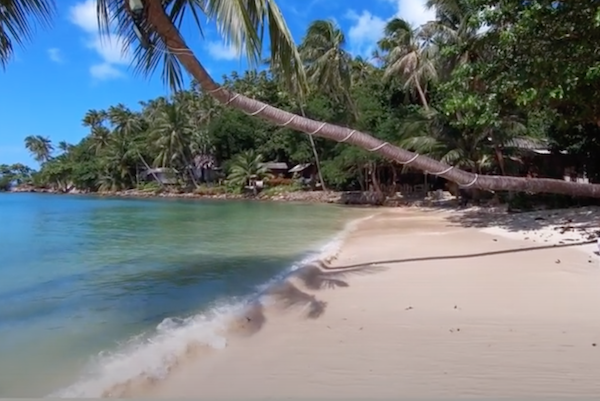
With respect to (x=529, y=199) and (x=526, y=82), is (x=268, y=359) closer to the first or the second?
(x=526, y=82)

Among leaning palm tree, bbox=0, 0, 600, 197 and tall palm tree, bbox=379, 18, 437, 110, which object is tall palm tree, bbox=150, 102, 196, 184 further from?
leaning palm tree, bbox=0, 0, 600, 197

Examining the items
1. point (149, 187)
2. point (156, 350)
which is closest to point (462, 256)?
point (156, 350)

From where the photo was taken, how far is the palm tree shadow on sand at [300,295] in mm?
5428

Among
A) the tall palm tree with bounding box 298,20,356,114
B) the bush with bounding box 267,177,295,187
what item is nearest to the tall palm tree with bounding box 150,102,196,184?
the bush with bounding box 267,177,295,187

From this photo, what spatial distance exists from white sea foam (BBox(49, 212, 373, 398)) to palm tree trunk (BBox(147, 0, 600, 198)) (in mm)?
2516

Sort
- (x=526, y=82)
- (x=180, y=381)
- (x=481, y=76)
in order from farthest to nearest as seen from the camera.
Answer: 1. (x=481, y=76)
2. (x=526, y=82)
3. (x=180, y=381)

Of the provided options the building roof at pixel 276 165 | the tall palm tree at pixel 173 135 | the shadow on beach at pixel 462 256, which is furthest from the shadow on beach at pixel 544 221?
the tall palm tree at pixel 173 135

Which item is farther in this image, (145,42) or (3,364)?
(145,42)

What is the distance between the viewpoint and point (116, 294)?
7441mm

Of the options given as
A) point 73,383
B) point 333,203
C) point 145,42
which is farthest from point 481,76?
point 333,203

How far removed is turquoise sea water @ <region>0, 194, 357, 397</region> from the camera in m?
4.43

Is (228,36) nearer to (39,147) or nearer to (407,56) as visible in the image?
(407,56)

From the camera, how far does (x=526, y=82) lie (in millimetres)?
9625

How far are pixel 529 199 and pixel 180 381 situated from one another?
17.4m
